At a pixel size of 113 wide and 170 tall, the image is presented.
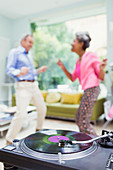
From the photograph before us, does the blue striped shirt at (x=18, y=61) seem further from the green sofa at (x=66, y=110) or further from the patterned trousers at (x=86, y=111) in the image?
the green sofa at (x=66, y=110)

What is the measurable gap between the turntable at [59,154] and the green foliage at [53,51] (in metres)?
3.90

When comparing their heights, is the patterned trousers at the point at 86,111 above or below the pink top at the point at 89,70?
below

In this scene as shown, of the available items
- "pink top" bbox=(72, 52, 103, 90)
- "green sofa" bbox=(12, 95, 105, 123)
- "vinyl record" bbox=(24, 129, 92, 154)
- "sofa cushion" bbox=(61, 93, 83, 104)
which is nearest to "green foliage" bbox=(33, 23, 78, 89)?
"sofa cushion" bbox=(61, 93, 83, 104)

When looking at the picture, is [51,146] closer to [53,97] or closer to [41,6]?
[53,97]

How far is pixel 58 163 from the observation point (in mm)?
804

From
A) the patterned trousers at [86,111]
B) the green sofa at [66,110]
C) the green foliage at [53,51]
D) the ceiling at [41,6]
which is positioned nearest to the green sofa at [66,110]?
the green sofa at [66,110]

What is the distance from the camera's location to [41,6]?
439 centimetres

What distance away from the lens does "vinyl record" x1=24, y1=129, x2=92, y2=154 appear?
92 cm

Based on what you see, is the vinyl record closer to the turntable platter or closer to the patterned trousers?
the turntable platter

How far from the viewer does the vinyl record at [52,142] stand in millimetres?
922

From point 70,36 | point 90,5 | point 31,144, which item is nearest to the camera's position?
point 31,144

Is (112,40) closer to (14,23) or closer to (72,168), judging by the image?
(14,23)

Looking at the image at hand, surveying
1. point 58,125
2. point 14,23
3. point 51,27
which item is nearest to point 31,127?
point 58,125

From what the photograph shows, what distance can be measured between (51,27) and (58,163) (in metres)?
4.69
